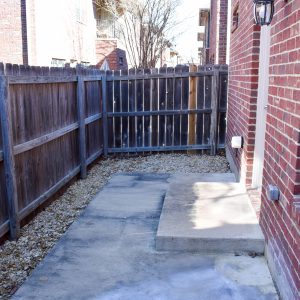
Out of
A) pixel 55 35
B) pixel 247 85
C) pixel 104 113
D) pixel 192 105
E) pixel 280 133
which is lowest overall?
pixel 104 113

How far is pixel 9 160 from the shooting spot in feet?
14.1

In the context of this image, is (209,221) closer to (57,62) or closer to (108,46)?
(57,62)

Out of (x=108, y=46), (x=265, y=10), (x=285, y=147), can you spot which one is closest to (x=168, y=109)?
(x=265, y=10)

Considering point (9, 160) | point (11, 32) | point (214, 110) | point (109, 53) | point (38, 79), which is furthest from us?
point (109, 53)

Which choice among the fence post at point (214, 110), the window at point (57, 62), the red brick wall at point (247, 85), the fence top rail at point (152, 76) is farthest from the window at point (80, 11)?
the red brick wall at point (247, 85)

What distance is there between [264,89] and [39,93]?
270cm

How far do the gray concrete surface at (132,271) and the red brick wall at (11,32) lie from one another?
10.9 m

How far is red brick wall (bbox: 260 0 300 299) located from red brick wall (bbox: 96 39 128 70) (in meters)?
16.6

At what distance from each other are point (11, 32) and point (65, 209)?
34.0ft

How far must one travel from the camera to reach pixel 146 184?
6535 millimetres

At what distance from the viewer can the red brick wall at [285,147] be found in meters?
2.60

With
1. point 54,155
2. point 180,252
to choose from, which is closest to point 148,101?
point 54,155

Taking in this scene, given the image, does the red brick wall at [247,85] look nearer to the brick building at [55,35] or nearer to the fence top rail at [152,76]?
the fence top rail at [152,76]

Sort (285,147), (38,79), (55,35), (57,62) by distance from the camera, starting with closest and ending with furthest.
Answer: (285,147) < (38,79) < (55,35) < (57,62)
